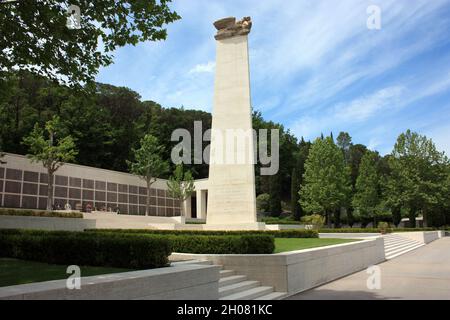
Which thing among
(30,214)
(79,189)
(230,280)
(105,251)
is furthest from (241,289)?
(79,189)

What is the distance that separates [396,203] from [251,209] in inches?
1216

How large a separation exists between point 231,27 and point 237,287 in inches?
599

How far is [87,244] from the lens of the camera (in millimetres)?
7473

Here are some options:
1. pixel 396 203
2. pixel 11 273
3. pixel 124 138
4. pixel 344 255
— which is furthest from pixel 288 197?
pixel 11 273

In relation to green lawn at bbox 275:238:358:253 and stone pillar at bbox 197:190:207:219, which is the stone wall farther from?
green lawn at bbox 275:238:358:253

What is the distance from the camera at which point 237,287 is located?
8.49 meters

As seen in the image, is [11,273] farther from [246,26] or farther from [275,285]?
[246,26]

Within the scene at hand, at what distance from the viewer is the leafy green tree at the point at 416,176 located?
4294 centimetres

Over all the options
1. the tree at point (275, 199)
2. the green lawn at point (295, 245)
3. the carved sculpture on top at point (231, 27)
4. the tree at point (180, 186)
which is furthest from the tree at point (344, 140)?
the green lawn at point (295, 245)

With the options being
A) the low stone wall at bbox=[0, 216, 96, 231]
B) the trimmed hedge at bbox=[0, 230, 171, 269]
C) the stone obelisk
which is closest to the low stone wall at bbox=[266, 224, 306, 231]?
the stone obelisk

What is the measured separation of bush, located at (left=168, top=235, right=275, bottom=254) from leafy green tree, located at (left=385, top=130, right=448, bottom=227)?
3818cm

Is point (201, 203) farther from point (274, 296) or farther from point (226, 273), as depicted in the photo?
point (274, 296)

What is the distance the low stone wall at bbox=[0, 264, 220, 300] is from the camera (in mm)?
4465

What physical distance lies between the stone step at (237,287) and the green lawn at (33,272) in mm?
2164
